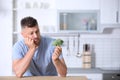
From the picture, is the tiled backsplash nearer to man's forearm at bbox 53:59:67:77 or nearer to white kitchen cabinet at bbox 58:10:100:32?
white kitchen cabinet at bbox 58:10:100:32

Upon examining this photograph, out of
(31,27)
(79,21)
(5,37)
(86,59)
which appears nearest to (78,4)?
(79,21)

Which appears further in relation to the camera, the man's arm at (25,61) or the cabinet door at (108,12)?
the cabinet door at (108,12)

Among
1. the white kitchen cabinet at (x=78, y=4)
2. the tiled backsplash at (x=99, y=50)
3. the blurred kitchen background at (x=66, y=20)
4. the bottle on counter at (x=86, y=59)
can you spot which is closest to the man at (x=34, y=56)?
the blurred kitchen background at (x=66, y=20)

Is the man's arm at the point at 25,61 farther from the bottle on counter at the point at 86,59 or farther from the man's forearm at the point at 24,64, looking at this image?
the bottle on counter at the point at 86,59

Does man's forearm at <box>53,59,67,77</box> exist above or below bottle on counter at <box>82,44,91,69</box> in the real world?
above

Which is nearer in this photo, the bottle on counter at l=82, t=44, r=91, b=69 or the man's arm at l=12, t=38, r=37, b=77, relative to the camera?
the man's arm at l=12, t=38, r=37, b=77

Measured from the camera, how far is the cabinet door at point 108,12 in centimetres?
370

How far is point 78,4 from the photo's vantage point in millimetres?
3682

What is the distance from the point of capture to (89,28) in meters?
3.74

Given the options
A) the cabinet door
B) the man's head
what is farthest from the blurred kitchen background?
the man's head

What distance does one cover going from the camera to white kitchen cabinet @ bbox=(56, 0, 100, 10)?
3641 millimetres

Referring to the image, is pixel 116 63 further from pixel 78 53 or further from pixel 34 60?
pixel 34 60

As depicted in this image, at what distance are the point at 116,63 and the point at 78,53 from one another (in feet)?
2.07

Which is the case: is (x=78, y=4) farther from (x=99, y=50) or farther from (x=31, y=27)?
(x=31, y=27)
